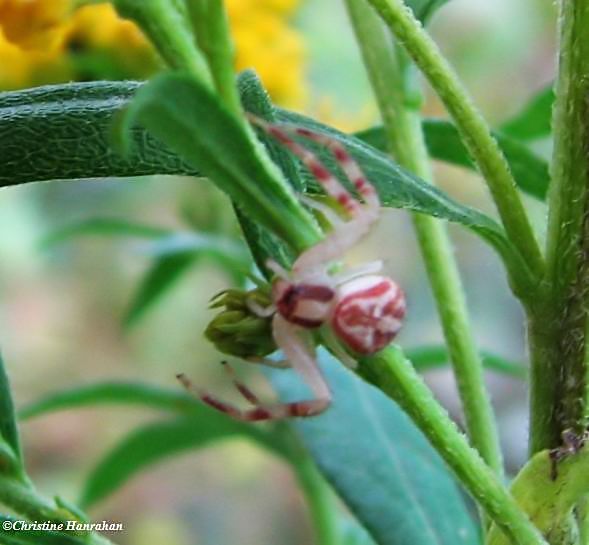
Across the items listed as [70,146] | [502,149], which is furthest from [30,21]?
[502,149]

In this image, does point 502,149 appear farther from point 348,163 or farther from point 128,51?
point 128,51

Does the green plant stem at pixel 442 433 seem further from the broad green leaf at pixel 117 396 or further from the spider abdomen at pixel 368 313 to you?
the broad green leaf at pixel 117 396

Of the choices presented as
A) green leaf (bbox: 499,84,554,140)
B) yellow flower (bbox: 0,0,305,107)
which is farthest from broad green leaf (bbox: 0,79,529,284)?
green leaf (bbox: 499,84,554,140)

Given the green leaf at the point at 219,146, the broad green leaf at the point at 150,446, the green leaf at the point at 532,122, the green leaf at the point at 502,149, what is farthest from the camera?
the broad green leaf at the point at 150,446

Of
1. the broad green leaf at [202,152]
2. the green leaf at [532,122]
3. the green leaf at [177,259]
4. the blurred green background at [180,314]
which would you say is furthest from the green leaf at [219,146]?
Result: the blurred green background at [180,314]

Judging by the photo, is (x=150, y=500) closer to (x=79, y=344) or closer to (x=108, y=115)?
(x=79, y=344)

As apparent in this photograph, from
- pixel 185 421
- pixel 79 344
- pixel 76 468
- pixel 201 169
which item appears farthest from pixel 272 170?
pixel 79 344

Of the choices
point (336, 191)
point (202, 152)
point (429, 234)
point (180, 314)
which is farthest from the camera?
point (180, 314)
